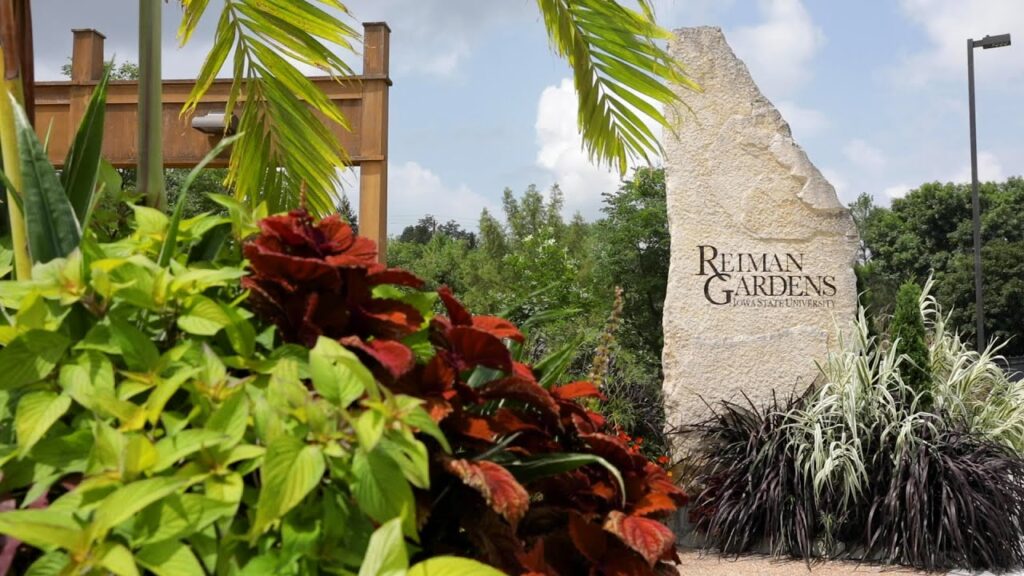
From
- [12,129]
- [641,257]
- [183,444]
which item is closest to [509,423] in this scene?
[183,444]

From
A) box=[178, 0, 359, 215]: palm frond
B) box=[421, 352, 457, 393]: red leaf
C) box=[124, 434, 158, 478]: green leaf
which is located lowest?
box=[124, 434, 158, 478]: green leaf

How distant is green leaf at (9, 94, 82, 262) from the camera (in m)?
1.49

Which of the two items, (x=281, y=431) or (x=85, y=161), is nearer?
(x=281, y=431)

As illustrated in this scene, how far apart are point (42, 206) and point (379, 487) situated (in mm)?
759

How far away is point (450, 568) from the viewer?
3.76 feet

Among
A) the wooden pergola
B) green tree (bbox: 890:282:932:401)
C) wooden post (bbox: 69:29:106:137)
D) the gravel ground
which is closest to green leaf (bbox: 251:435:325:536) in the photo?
the gravel ground

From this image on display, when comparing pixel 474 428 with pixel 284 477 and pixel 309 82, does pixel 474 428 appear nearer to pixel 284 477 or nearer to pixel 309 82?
pixel 284 477

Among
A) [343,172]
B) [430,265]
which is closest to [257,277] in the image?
[343,172]

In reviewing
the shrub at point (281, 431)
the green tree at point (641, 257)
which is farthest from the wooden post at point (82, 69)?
the green tree at point (641, 257)

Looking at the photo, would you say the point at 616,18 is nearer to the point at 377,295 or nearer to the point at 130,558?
the point at 377,295

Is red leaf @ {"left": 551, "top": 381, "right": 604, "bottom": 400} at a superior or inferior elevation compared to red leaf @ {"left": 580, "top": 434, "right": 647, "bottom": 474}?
superior

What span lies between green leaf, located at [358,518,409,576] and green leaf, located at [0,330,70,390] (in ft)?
1.64

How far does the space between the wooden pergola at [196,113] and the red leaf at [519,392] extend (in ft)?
21.1

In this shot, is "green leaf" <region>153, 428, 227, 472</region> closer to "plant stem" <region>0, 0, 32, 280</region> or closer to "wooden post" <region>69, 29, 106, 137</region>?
"plant stem" <region>0, 0, 32, 280</region>
